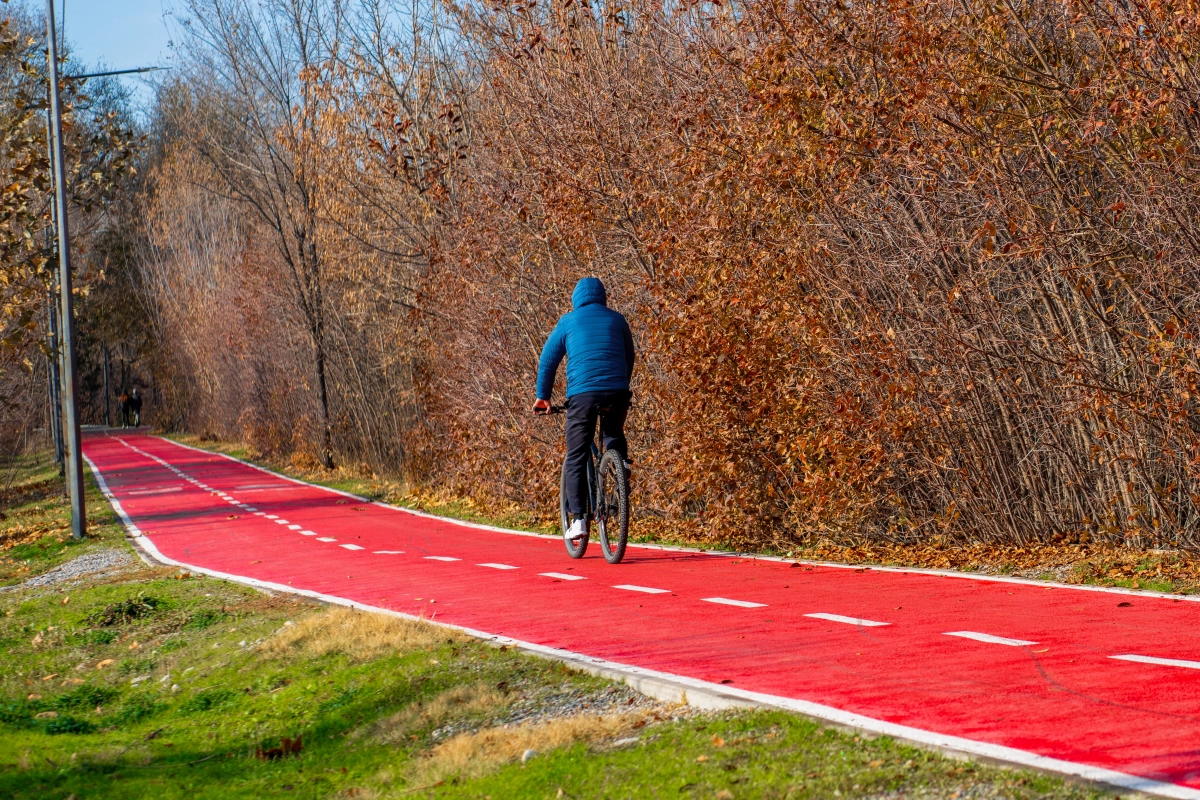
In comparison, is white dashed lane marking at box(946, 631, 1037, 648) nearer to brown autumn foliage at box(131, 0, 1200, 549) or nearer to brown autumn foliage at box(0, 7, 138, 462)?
brown autumn foliage at box(131, 0, 1200, 549)

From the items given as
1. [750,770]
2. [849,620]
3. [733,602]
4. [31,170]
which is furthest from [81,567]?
[750,770]

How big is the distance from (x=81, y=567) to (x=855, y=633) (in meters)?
12.1

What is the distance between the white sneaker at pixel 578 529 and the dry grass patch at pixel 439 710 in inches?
202

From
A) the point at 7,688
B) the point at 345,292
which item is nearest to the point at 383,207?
the point at 345,292

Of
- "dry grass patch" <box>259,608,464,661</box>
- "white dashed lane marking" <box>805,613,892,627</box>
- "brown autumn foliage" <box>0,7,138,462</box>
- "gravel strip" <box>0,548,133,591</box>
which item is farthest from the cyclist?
"brown autumn foliage" <box>0,7,138,462</box>

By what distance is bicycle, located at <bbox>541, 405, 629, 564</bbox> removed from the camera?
39.0 feet

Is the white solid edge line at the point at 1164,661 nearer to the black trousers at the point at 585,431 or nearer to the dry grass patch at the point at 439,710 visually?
the dry grass patch at the point at 439,710

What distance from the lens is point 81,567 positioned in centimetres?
1716

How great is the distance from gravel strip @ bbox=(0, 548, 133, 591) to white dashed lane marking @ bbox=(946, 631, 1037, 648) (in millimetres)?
11504

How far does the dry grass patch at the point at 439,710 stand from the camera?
7.13 meters

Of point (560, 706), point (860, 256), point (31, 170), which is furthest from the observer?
point (31, 170)

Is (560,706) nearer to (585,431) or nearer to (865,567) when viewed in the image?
(865,567)

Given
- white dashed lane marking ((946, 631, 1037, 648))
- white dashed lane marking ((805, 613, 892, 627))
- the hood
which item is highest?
the hood

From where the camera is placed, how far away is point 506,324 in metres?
18.8
